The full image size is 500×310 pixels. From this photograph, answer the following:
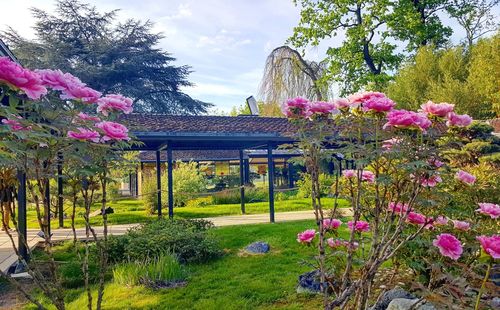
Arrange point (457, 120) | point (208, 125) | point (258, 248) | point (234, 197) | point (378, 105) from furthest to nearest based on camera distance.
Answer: point (234, 197), point (208, 125), point (258, 248), point (457, 120), point (378, 105)

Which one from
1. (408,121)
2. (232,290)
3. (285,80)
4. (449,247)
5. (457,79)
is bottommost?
(232,290)

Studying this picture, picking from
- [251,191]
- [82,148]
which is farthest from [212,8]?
[251,191]

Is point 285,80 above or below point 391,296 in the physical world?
above

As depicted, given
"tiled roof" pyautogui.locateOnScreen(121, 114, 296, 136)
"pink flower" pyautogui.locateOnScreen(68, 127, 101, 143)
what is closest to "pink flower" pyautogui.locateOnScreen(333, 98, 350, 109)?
"pink flower" pyautogui.locateOnScreen(68, 127, 101, 143)

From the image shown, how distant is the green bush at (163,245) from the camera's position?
555cm

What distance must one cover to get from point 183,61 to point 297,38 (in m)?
7.81

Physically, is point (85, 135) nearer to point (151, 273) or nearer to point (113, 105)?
point (113, 105)

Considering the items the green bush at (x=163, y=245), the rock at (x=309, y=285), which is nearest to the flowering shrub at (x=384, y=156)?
the rock at (x=309, y=285)

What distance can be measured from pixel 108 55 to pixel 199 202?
11267mm

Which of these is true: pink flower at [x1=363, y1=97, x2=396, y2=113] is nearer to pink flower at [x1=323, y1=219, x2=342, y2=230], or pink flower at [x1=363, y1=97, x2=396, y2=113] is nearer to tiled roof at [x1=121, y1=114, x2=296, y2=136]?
pink flower at [x1=323, y1=219, x2=342, y2=230]

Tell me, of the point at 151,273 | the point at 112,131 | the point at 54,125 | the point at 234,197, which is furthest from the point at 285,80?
the point at 54,125

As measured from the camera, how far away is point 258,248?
6242mm

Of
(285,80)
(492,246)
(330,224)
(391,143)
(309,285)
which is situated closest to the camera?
(492,246)

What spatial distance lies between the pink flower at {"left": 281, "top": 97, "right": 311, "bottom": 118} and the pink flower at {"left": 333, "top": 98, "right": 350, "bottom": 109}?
15 cm
